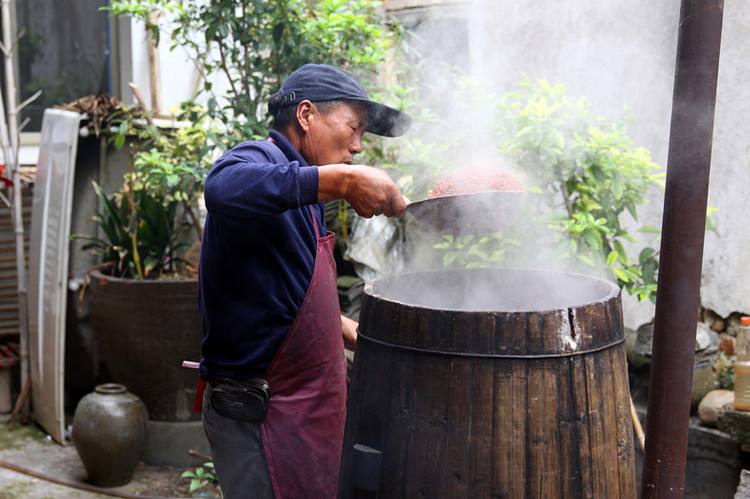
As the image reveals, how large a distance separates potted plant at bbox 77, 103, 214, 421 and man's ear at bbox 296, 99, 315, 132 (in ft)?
8.83

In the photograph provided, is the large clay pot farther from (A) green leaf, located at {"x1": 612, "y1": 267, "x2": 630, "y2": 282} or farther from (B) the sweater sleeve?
(B) the sweater sleeve

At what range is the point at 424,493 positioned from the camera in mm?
2400

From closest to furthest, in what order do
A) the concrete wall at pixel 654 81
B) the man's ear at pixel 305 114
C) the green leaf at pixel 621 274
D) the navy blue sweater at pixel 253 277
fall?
the navy blue sweater at pixel 253 277, the man's ear at pixel 305 114, the green leaf at pixel 621 274, the concrete wall at pixel 654 81

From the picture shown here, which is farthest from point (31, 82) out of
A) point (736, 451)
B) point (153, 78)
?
point (736, 451)

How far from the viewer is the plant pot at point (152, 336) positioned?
227 inches

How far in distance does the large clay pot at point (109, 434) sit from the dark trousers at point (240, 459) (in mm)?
2857

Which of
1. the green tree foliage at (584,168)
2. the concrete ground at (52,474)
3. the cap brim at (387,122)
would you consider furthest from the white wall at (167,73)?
the cap brim at (387,122)

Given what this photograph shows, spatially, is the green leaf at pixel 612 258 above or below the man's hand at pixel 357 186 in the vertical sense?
below

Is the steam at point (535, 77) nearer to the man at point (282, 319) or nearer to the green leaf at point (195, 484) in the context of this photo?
the man at point (282, 319)

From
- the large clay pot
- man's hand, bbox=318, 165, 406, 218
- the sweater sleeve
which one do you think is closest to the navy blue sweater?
the sweater sleeve

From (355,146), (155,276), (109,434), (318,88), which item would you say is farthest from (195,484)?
(318,88)

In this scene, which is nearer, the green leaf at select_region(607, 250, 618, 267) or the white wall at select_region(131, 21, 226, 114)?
the green leaf at select_region(607, 250, 618, 267)

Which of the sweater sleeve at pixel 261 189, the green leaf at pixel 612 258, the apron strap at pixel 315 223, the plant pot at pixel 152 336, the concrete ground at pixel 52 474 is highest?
the sweater sleeve at pixel 261 189

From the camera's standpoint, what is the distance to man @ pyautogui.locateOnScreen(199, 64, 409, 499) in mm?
2857
